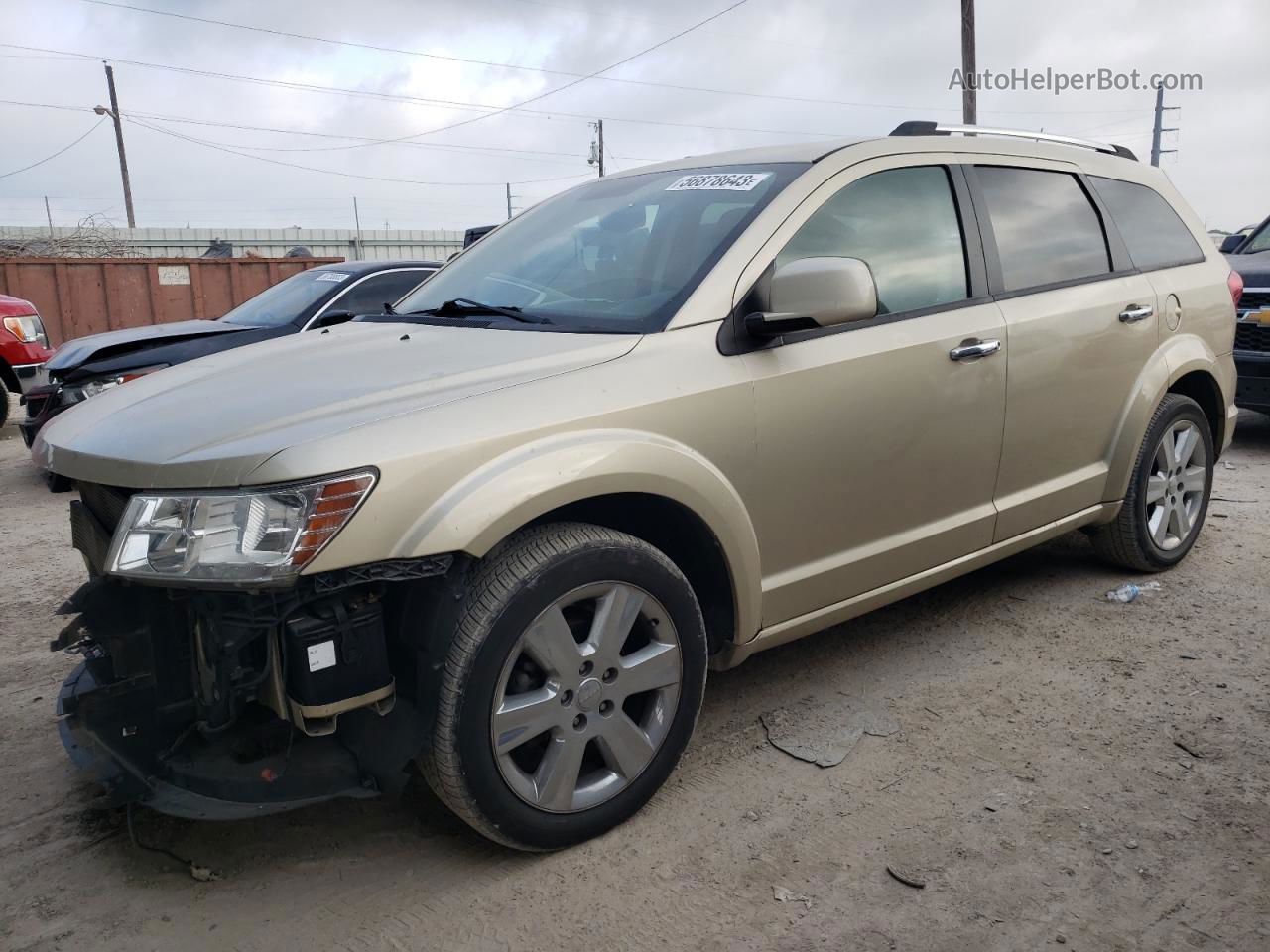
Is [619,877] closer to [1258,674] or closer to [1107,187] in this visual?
[1258,674]

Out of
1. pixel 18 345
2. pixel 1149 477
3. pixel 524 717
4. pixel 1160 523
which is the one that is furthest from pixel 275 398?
pixel 18 345

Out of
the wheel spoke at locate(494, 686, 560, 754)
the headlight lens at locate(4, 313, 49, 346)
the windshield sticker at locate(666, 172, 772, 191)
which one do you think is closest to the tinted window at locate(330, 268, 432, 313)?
the windshield sticker at locate(666, 172, 772, 191)

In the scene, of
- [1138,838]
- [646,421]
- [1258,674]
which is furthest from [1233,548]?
[646,421]

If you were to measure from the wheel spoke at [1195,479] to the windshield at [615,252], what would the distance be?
2.58 metres

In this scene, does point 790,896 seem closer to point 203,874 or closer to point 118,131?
point 203,874

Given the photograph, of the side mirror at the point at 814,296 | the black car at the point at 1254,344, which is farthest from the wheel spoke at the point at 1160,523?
the black car at the point at 1254,344

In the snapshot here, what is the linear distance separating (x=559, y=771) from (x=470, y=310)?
1.48 metres

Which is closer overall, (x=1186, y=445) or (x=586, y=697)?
(x=586, y=697)

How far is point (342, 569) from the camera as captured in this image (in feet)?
7.08

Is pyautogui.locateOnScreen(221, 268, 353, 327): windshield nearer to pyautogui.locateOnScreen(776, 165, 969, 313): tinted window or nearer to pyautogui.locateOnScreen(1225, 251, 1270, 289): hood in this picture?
pyautogui.locateOnScreen(776, 165, 969, 313): tinted window

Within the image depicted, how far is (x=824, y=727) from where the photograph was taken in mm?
3234

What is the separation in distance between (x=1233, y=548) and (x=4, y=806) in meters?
5.14

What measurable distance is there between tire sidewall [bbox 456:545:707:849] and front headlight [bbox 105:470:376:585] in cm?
44

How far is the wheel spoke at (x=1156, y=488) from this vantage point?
432cm
